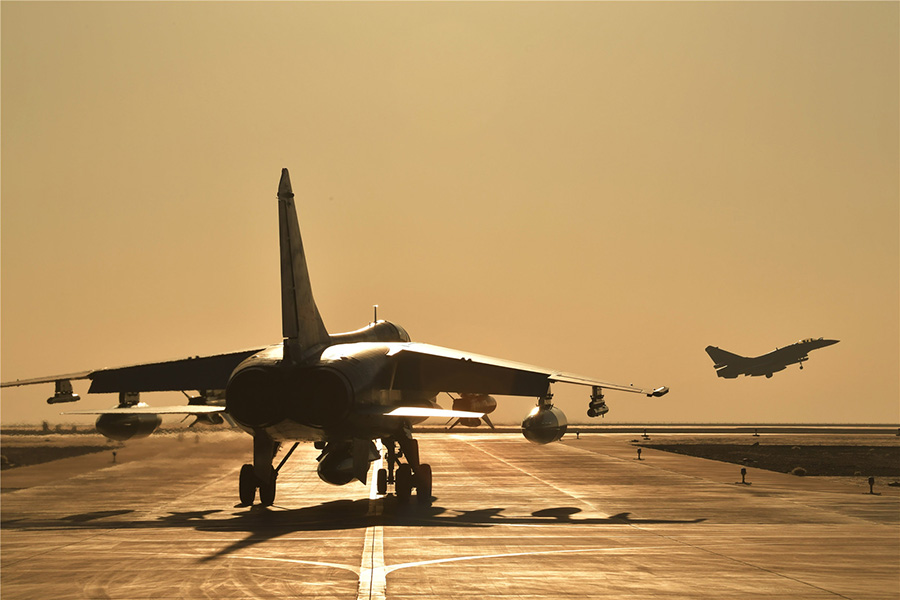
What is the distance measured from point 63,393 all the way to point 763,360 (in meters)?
100

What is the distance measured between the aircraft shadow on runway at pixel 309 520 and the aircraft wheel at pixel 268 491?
28 centimetres

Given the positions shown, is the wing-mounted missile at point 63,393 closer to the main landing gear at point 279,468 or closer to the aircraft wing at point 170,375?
the aircraft wing at point 170,375

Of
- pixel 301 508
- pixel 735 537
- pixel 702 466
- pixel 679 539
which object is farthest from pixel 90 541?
pixel 702 466

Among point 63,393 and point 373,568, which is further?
point 63,393

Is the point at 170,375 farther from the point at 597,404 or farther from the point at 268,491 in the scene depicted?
the point at 597,404

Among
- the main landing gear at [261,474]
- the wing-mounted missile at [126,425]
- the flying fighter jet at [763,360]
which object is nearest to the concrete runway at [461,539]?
the main landing gear at [261,474]

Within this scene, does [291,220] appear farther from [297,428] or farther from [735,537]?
[735,537]

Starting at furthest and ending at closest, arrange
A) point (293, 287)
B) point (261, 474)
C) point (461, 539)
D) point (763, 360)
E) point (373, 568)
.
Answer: point (763, 360), point (261, 474), point (293, 287), point (461, 539), point (373, 568)

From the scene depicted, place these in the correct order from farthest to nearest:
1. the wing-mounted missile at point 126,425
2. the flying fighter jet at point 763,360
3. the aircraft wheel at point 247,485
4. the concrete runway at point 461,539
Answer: the flying fighter jet at point 763,360 → the wing-mounted missile at point 126,425 → the aircraft wheel at point 247,485 → the concrete runway at point 461,539

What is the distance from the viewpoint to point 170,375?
26.1 metres

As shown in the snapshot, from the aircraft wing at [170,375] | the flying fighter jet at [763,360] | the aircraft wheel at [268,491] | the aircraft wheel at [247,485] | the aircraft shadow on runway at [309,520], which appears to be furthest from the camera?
the flying fighter jet at [763,360]

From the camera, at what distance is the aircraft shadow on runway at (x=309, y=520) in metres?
19.8

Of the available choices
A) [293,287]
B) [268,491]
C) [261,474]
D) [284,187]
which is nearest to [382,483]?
[268,491]

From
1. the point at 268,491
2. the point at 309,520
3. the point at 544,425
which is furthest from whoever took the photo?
the point at 544,425
